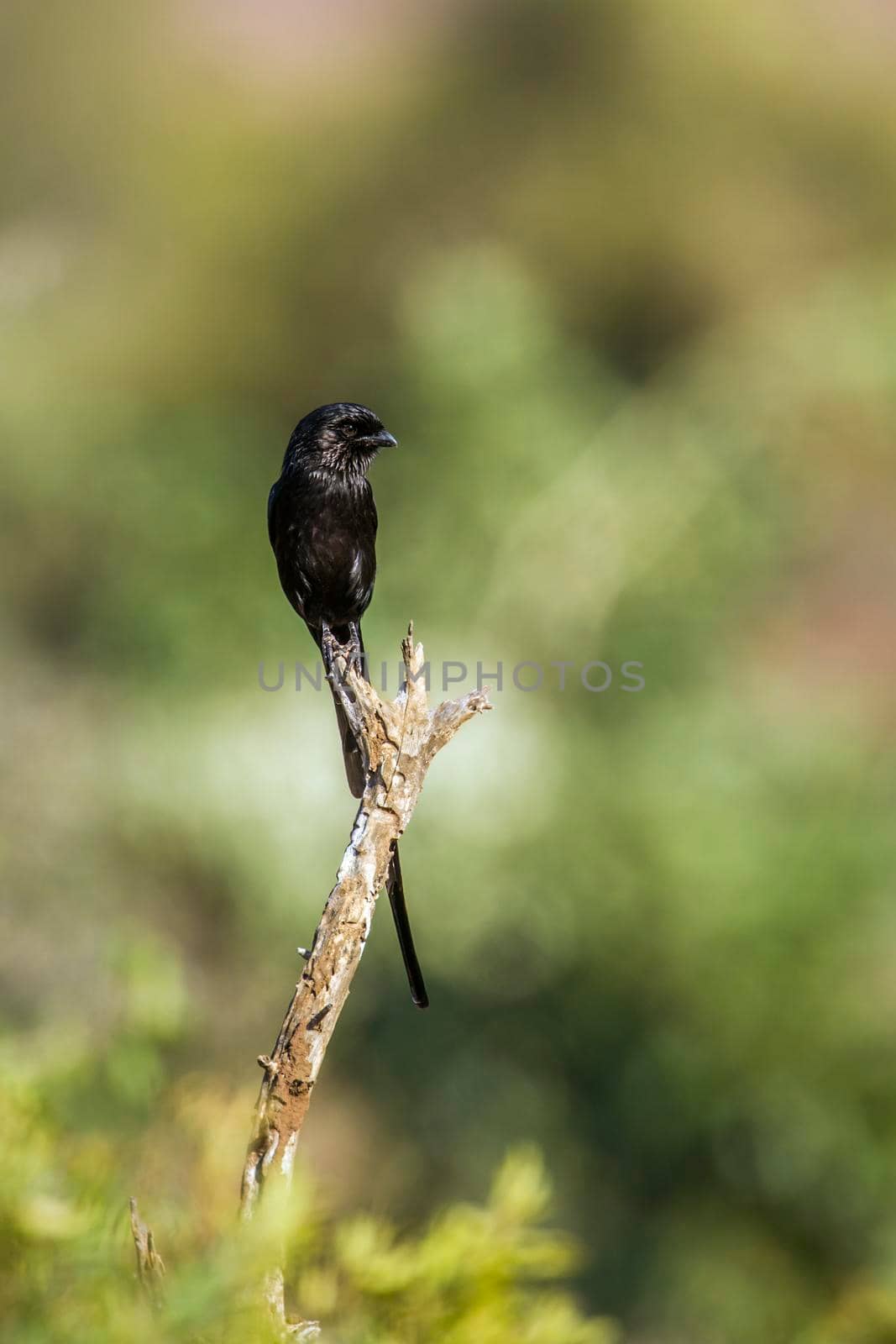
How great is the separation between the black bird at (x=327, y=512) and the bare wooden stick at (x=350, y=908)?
0.90m

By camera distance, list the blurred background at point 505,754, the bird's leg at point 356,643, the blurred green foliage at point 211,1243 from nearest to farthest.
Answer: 1. the blurred green foliage at point 211,1243
2. the bird's leg at point 356,643
3. the blurred background at point 505,754

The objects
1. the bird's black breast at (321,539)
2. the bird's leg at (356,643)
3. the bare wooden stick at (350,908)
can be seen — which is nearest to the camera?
the bare wooden stick at (350,908)

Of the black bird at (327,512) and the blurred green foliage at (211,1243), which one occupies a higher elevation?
the black bird at (327,512)

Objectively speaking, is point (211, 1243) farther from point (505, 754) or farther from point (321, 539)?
point (505, 754)

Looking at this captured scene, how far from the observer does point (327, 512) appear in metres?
3.09

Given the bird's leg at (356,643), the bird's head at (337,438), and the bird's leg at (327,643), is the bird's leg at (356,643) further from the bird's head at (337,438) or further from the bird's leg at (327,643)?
the bird's head at (337,438)

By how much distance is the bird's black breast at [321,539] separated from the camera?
10.1 ft

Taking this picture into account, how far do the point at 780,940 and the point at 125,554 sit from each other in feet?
14.3

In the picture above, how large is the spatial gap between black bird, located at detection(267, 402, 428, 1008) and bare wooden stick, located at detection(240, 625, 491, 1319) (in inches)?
35.4

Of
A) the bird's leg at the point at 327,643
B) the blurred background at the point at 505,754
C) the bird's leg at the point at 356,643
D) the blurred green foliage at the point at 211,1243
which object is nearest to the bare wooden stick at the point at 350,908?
the blurred green foliage at the point at 211,1243

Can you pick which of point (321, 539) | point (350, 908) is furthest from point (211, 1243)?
point (321, 539)

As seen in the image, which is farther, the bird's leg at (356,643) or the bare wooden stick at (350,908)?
the bird's leg at (356,643)

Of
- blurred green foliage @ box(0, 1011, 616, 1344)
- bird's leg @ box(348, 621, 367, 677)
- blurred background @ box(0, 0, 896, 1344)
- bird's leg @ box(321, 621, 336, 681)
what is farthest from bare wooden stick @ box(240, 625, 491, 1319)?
blurred background @ box(0, 0, 896, 1344)

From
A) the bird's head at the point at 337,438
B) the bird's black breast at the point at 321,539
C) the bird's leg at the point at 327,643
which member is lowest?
the bird's leg at the point at 327,643
